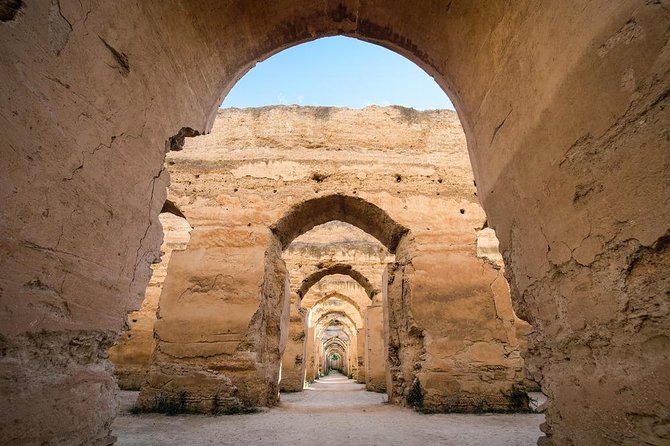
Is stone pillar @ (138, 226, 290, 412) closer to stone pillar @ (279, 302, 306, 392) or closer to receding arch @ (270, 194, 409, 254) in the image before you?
receding arch @ (270, 194, 409, 254)

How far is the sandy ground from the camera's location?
2.91m

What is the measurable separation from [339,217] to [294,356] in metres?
4.74

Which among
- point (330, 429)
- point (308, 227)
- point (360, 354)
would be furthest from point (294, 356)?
point (330, 429)

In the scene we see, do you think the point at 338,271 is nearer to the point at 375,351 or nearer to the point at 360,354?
the point at 375,351

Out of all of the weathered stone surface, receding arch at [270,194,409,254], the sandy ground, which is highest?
receding arch at [270,194,409,254]

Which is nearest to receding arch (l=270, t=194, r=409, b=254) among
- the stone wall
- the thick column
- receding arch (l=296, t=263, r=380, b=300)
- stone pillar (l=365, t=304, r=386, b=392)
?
the stone wall

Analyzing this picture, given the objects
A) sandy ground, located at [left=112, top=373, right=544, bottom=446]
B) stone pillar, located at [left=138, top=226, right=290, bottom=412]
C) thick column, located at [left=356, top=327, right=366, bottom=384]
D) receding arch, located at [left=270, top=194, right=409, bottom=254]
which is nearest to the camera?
sandy ground, located at [left=112, top=373, right=544, bottom=446]

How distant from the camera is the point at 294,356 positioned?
30.9ft

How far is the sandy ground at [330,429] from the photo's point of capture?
9.56 ft

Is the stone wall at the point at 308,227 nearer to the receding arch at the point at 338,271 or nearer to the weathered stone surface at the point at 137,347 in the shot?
the weathered stone surface at the point at 137,347

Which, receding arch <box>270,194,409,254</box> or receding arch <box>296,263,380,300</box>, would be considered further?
receding arch <box>296,263,380,300</box>

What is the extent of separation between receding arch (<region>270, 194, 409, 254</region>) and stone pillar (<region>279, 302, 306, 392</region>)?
3452mm

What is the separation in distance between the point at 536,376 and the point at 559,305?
0.51 metres

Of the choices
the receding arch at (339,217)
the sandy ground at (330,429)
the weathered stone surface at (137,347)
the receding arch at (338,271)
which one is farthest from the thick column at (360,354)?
the sandy ground at (330,429)
